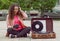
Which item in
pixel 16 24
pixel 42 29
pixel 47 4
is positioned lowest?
pixel 42 29

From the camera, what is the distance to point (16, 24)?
9000 mm

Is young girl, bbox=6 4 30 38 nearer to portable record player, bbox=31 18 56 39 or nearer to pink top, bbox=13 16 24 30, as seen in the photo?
pink top, bbox=13 16 24 30

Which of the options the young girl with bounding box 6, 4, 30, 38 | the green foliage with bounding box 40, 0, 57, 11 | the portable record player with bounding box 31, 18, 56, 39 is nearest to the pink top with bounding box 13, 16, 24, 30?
the young girl with bounding box 6, 4, 30, 38

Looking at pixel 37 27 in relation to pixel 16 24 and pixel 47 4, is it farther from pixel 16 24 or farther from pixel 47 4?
pixel 47 4

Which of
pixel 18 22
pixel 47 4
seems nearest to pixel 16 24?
pixel 18 22

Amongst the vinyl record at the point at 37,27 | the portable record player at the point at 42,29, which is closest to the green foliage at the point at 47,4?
the portable record player at the point at 42,29

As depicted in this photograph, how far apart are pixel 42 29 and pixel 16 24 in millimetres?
910

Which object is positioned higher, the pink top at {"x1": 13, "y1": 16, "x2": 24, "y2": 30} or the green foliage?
the green foliage

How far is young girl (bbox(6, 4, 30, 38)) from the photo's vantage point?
9.00 metres

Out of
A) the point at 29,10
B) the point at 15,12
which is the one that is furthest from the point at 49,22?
the point at 29,10

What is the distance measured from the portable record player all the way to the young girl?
0.28 metres

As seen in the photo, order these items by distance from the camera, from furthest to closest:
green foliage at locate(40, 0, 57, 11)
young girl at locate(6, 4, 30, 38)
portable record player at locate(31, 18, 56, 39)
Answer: green foliage at locate(40, 0, 57, 11)
young girl at locate(6, 4, 30, 38)
portable record player at locate(31, 18, 56, 39)

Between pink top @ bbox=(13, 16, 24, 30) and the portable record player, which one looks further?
pink top @ bbox=(13, 16, 24, 30)

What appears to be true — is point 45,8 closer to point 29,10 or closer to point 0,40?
point 29,10
